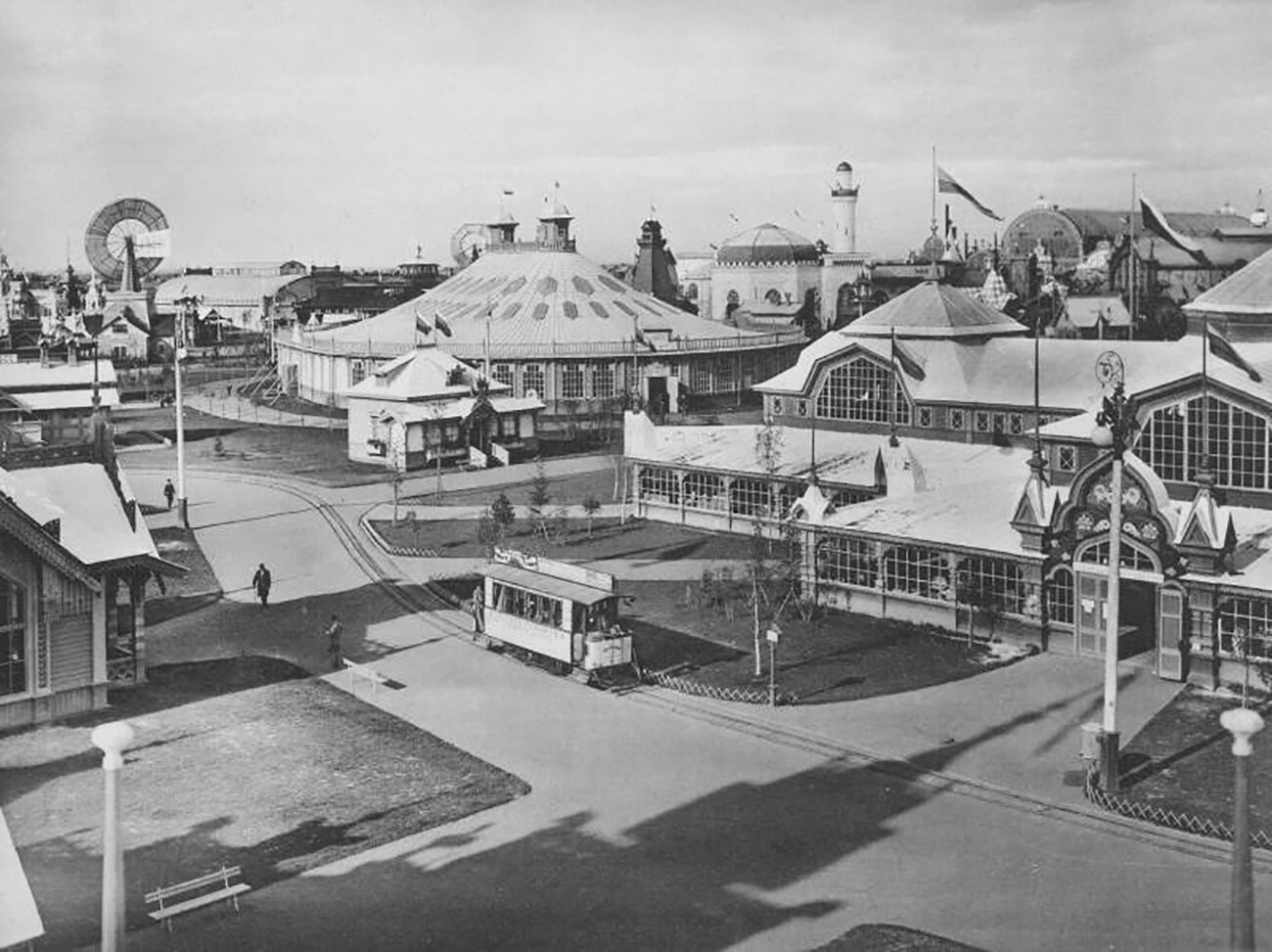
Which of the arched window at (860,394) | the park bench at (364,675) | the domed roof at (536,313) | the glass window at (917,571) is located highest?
the domed roof at (536,313)

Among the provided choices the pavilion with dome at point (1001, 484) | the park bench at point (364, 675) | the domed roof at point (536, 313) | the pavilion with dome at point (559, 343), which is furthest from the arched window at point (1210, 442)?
the domed roof at point (536, 313)

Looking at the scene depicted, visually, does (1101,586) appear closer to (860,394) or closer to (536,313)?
(860,394)

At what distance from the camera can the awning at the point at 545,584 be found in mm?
31953

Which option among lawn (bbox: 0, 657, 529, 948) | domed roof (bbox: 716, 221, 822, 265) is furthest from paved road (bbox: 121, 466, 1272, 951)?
domed roof (bbox: 716, 221, 822, 265)

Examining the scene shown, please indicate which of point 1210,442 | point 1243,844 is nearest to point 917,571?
point 1210,442

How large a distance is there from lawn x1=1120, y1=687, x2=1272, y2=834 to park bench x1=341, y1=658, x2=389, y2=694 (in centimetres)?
1567

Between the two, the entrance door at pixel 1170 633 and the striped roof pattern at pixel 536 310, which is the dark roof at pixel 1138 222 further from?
the entrance door at pixel 1170 633

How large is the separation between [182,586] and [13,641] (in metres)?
13.5

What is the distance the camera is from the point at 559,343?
3391 inches

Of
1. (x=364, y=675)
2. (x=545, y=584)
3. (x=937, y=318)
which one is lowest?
(x=364, y=675)

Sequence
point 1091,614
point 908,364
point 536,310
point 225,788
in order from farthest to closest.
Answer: point 536,310, point 908,364, point 1091,614, point 225,788

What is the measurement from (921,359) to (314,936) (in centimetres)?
3929

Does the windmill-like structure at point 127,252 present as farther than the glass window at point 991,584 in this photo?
Yes

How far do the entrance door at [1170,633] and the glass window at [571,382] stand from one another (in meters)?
57.3
